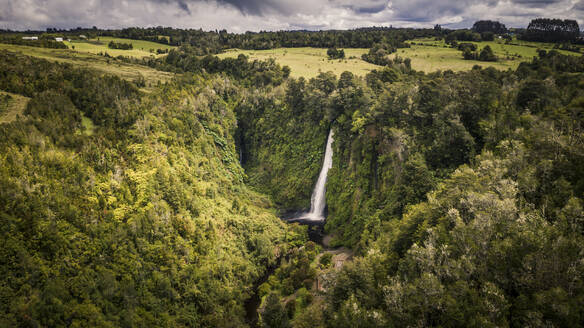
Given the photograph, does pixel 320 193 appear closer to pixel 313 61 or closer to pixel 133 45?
pixel 313 61

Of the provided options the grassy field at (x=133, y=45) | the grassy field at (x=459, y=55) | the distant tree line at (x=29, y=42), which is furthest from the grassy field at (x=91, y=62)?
the grassy field at (x=459, y=55)

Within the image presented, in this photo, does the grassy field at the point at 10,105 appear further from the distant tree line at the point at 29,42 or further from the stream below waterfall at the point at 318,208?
the stream below waterfall at the point at 318,208

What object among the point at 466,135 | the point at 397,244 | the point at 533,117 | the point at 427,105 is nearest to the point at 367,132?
the point at 427,105

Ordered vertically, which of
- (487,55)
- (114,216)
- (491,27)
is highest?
(491,27)

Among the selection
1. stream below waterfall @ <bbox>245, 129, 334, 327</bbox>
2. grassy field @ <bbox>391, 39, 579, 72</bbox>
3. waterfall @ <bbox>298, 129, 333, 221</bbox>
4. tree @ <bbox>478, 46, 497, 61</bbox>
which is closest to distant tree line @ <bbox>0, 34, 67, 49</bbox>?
stream below waterfall @ <bbox>245, 129, 334, 327</bbox>

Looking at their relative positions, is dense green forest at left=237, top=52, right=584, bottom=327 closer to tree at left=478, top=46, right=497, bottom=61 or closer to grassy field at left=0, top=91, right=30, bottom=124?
tree at left=478, top=46, right=497, bottom=61

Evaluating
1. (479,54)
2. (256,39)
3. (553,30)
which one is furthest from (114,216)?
(256,39)
